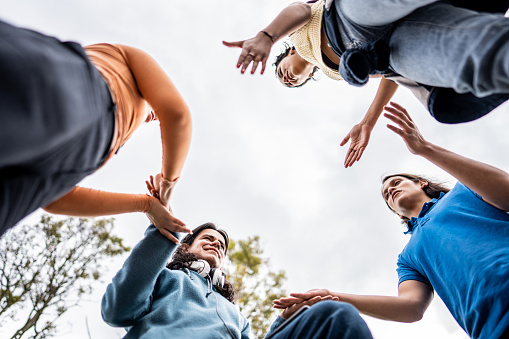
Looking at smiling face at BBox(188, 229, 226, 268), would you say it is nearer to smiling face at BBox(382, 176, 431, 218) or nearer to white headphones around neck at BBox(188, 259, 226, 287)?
white headphones around neck at BBox(188, 259, 226, 287)

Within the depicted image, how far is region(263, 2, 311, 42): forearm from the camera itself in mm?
1954

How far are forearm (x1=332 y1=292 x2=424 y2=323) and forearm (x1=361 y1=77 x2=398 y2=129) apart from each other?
4.30 feet

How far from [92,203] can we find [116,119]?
0.63 meters

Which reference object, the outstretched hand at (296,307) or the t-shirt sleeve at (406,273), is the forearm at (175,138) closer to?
the outstretched hand at (296,307)

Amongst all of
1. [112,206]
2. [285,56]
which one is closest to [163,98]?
[112,206]

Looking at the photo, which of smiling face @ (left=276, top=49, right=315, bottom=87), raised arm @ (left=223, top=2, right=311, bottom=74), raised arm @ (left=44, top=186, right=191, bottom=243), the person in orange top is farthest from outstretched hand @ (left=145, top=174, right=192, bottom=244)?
smiling face @ (left=276, top=49, right=315, bottom=87)

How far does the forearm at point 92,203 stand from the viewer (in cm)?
159

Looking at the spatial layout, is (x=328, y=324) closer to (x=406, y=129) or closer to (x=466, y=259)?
(x=466, y=259)

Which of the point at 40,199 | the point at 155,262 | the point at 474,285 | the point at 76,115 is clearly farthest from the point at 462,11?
the point at 155,262

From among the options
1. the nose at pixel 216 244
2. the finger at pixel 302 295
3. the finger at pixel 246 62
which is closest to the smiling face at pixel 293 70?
the finger at pixel 246 62

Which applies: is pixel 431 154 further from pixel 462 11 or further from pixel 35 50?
pixel 35 50

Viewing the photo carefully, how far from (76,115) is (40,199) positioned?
0.34 m

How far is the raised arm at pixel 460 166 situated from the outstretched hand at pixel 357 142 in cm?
32

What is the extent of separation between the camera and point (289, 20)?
2080mm
